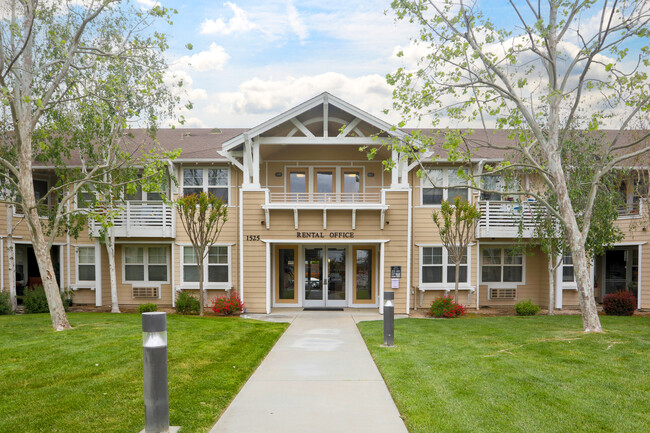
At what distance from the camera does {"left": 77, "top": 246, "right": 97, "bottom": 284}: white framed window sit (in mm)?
17281

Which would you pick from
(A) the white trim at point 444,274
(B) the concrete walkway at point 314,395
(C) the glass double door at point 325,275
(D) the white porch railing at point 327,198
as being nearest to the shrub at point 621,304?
(A) the white trim at point 444,274

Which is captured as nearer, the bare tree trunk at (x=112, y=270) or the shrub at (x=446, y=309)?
the shrub at (x=446, y=309)

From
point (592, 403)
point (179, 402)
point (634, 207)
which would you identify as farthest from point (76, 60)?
point (634, 207)

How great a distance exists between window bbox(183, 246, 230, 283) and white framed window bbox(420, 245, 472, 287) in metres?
7.75

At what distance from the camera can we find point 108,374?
6488 millimetres

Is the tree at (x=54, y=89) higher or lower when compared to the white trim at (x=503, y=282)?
higher

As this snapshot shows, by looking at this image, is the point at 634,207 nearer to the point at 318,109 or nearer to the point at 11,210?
the point at 318,109

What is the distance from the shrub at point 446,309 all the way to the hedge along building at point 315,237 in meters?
1.02

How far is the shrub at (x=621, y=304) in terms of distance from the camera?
49.9 ft

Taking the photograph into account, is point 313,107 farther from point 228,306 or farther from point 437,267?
point 437,267

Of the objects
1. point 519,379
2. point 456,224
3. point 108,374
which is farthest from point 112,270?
point 519,379

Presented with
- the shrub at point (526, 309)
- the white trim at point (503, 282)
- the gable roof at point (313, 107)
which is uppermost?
the gable roof at point (313, 107)

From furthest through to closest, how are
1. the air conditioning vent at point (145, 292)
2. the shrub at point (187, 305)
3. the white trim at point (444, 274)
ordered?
the air conditioning vent at point (145, 292) < the white trim at point (444, 274) < the shrub at point (187, 305)

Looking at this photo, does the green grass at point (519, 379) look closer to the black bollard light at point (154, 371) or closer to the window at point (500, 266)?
the black bollard light at point (154, 371)
